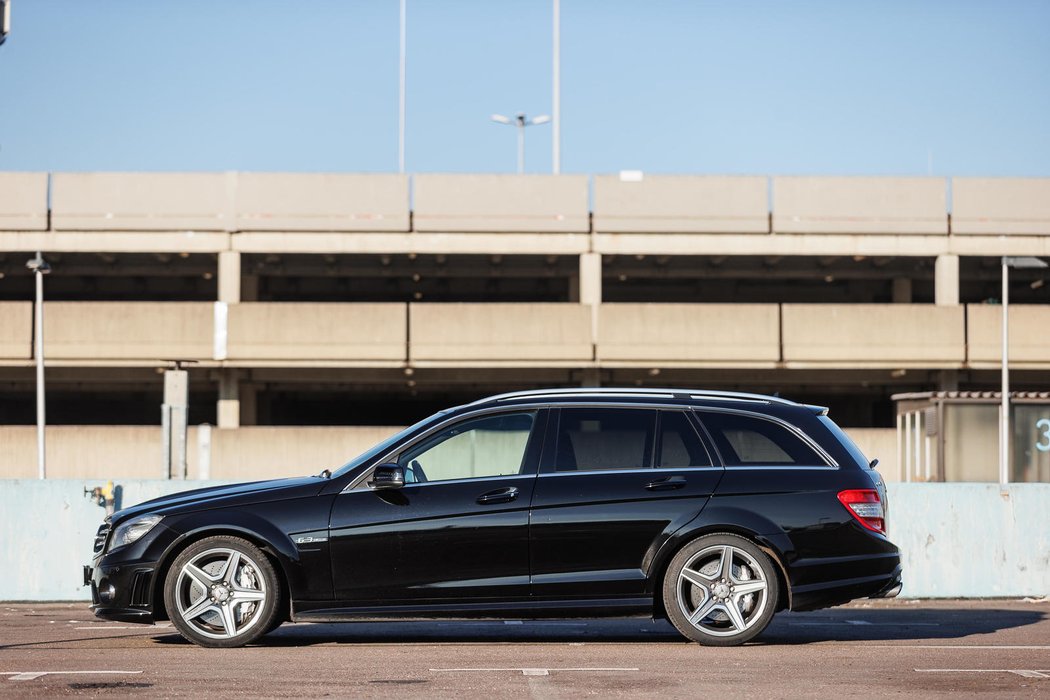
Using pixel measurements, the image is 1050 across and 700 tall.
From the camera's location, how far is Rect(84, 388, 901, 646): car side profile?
32.2 ft

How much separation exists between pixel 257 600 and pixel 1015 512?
8.90 meters

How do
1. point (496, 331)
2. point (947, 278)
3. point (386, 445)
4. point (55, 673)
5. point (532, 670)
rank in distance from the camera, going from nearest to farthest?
point (55, 673) → point (532, 670) → point (386, 445) → point (496, 331) → point (947, 278)

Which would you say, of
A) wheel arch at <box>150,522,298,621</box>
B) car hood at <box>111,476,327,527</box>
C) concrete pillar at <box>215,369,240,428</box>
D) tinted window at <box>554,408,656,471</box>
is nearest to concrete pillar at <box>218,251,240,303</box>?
concrete pillar at <box>215,369,240,428</box>

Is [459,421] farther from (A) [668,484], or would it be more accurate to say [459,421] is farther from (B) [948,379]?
(B) [948,379]

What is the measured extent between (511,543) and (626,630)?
81.3 inches

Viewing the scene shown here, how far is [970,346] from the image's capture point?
36438 mm

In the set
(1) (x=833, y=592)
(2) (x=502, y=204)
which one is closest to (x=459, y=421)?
(1) (x=833, y=592)

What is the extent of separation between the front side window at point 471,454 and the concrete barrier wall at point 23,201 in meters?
28.9

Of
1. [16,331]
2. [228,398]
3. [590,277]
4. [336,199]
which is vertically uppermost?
[336,199]

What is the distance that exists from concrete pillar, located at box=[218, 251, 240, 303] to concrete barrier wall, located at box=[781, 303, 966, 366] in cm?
1318

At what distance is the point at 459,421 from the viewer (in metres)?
10.1

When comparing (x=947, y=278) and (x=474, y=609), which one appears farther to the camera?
(x=947, y=278)

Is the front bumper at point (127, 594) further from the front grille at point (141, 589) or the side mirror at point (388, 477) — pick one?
the side mirror at point (388, 477)

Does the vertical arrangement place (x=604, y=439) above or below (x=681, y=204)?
below
